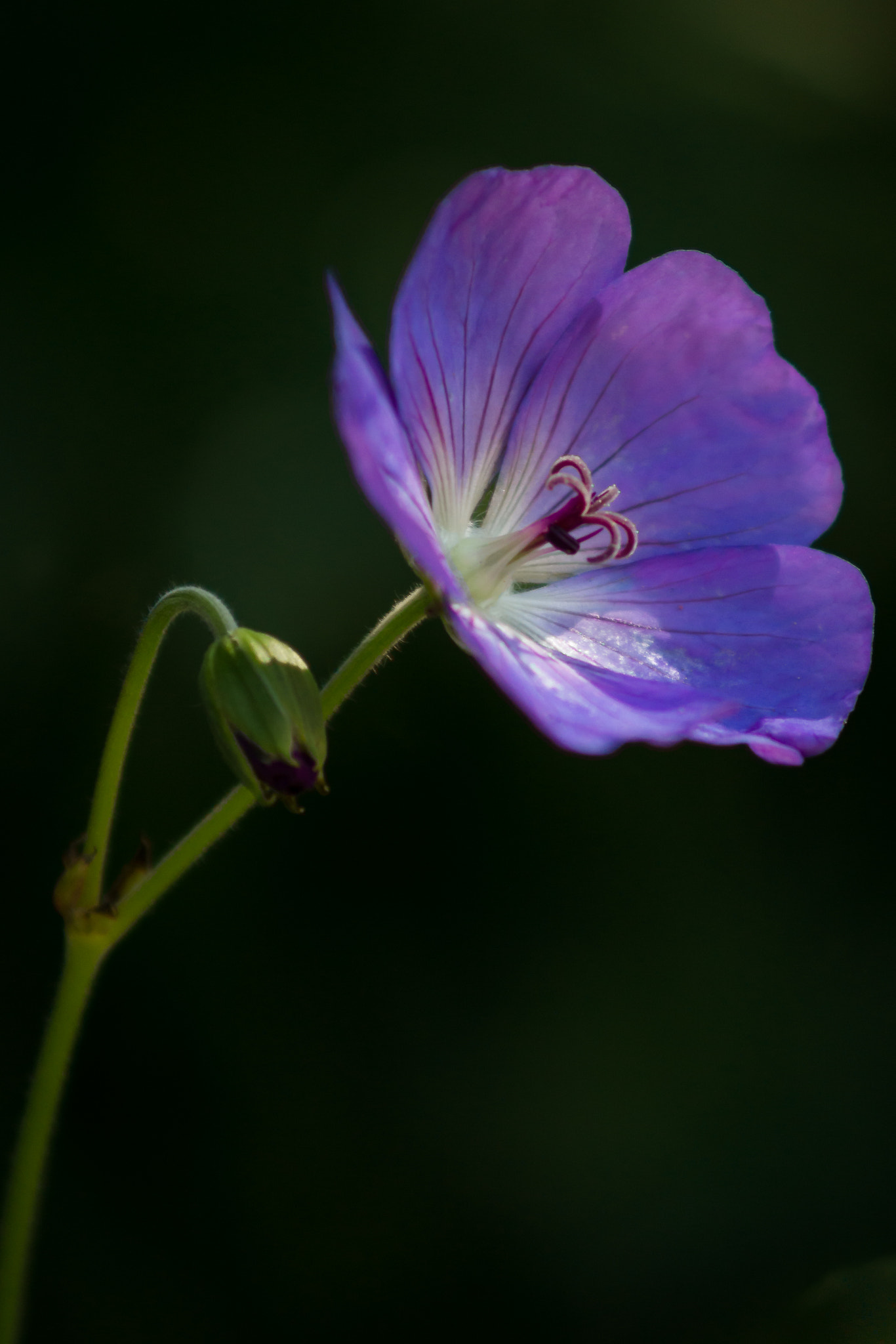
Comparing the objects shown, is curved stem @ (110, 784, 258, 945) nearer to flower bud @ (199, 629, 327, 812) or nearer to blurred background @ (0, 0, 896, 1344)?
flower bud @ (199, 629, 327, 812)

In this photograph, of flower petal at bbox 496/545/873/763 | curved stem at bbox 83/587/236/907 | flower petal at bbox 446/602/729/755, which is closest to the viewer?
flower petal at bbox 446/602/729/755

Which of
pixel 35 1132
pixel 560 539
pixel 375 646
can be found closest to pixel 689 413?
pixel 560 539

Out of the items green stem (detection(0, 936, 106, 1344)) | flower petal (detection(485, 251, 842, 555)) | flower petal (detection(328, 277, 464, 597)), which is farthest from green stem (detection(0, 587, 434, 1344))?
flower petal (detection(485, 251, 842, 555))

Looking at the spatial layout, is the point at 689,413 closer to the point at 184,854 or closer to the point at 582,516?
the point at 582,516

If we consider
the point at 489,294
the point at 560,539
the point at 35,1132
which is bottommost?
the point at 35,1132

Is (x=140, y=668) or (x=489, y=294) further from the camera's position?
(x=489, y=294)

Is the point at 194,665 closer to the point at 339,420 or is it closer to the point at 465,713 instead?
the point at 465,713

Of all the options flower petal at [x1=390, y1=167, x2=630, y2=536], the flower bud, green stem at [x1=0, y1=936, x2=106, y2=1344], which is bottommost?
green stem at [x1=0, y1=936, x2=106, y2=1344]
